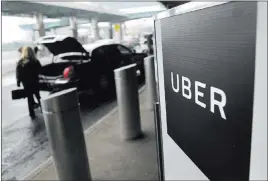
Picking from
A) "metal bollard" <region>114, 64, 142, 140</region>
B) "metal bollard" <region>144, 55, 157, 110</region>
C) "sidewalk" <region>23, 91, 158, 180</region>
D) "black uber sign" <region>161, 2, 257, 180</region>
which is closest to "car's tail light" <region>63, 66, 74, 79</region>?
"metal bollard" <region>144, 55, 157, 110</region>

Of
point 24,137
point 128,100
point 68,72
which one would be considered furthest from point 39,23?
point 128,100

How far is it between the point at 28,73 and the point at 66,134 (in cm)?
373

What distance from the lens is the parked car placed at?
21.6 feet

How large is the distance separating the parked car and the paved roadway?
0.66 metres

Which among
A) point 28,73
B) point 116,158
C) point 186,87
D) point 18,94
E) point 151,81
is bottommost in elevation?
point 116,158

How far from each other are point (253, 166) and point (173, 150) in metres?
0.91

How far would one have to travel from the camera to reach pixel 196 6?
96 centimetres

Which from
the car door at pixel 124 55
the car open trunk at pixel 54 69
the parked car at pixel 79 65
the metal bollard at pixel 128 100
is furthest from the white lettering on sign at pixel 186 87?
the car door at pixel 124 55

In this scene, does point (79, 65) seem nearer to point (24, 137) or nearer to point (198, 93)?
point (24, 137)

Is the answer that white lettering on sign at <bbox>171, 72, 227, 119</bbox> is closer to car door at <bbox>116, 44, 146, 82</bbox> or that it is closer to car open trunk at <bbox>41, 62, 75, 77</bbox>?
car open trunk at <bbox>41, 62, 75, 77</bbox>

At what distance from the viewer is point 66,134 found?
2838 mm

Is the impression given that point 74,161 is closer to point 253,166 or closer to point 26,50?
point 253,166

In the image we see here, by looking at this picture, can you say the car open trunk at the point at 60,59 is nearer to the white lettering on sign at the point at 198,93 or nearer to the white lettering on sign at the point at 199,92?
the white lettering on sign at the point at 199,92

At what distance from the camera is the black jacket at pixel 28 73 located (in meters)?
5.96
